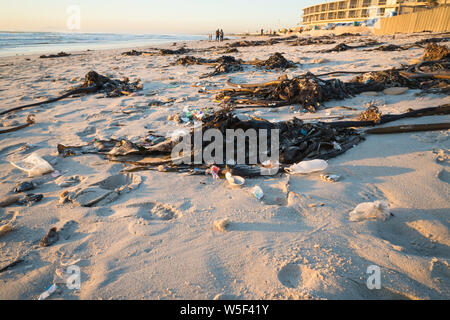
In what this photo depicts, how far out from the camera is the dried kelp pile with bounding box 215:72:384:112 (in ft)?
14.0

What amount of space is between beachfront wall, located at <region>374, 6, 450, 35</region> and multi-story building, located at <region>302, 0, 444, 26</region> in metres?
18.5

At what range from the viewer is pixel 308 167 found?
7.75ft

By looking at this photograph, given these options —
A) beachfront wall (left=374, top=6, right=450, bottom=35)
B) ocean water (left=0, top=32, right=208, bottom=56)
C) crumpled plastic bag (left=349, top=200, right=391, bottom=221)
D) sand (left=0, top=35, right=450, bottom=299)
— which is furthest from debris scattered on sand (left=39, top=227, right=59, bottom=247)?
beachfront wall (left=374, top=6, right=450, bottom=35)

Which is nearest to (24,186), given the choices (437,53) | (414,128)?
(414,128)

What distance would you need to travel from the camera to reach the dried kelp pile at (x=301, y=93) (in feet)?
14.0

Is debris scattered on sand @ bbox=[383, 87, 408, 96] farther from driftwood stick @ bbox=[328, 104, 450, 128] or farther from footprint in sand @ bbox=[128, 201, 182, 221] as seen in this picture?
footprint in sand @ bbox=[128, 201, 182, 221]

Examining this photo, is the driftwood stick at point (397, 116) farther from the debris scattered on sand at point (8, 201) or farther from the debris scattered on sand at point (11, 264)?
the debris scattered on sand at point (8, 201)

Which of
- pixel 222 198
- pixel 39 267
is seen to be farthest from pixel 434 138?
pixel 39 267

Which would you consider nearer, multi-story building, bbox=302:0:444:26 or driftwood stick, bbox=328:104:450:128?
driftwood stick, bbox=328:104:450:128

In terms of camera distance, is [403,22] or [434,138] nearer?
[434,138]

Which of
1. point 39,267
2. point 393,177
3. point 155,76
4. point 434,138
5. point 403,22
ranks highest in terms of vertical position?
point 403,22

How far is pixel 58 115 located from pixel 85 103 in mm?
874
